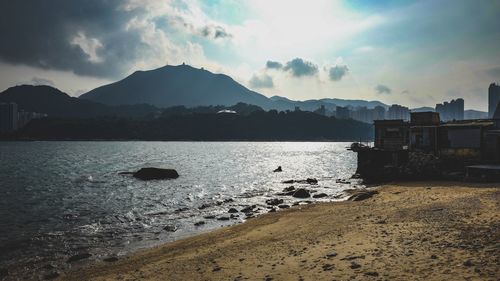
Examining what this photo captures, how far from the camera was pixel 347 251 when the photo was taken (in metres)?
13.7

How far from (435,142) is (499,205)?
118ft

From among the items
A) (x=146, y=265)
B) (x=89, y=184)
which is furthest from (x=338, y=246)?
(x=89, y=184)

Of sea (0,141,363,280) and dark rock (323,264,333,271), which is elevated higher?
dark rock (323,264,333,271)

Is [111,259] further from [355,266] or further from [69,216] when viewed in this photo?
[69,216]

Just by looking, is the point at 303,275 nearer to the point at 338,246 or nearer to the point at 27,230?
the point at 338,246

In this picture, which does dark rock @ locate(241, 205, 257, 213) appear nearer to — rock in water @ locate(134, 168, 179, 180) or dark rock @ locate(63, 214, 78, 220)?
dark rock @ locate(63, 214, 78, 220)

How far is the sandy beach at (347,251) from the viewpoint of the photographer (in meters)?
11.0

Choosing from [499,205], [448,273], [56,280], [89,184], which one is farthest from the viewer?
[89,184]

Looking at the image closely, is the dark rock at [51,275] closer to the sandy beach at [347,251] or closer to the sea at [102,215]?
the sea at [102,215]

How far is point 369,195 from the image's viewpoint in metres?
34.2

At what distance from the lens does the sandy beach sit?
11008 millimetres

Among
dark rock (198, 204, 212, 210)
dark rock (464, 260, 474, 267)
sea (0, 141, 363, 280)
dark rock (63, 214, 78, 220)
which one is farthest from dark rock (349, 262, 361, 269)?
→ dark rock (63, 214, 78, 220)

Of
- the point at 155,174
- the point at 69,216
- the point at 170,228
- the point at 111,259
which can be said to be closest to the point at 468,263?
the point at 111,259

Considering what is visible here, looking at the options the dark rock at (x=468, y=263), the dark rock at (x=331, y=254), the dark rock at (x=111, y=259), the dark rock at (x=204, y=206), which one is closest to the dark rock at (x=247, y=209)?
the dark rock at (x=204, y=206)
